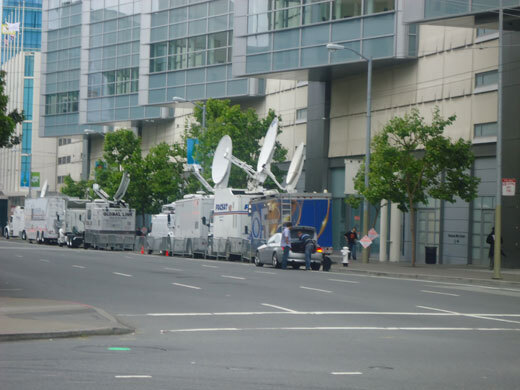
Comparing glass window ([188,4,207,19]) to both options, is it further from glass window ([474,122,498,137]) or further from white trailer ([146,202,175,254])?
glass window ([474,122,498,137])

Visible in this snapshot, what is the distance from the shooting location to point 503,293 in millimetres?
26734

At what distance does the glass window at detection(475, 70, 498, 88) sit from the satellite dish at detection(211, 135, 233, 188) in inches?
523

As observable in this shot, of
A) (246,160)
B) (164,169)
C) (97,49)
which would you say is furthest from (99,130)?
(246,160)

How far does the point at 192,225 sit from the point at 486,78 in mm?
18066

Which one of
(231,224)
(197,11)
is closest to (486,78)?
(231,224)

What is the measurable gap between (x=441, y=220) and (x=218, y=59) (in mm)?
25983

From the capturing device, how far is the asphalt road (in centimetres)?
1035

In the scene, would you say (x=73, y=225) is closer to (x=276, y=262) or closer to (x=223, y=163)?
(x=223, y=163)

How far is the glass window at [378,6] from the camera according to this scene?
4953 cm

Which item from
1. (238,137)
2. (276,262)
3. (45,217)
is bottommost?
(276,262)

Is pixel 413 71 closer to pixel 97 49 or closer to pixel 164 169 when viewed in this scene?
pixel 164 169

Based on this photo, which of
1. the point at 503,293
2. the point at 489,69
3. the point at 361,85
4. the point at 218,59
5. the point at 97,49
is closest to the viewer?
the point at 503,293

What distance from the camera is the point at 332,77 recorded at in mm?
55906

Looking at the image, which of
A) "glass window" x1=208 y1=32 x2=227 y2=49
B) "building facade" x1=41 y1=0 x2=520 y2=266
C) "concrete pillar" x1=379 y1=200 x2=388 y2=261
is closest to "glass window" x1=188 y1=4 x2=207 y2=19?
"building facade" x1=41 y1=0 x2=520 y2=266
